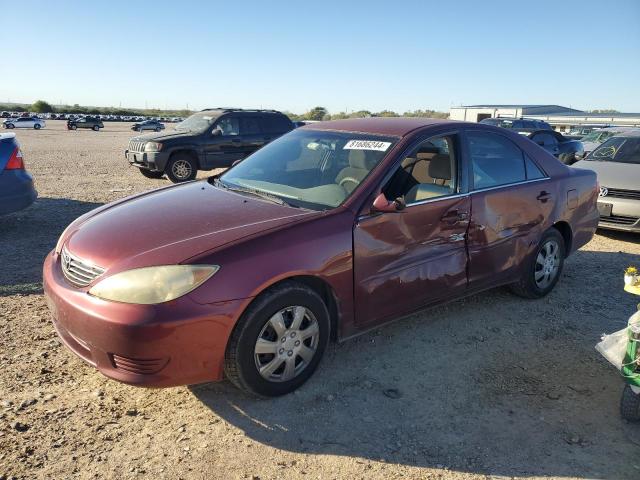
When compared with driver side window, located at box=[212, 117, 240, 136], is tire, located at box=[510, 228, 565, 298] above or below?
below

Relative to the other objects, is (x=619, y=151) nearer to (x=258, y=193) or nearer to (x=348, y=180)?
(x=348, y=180)

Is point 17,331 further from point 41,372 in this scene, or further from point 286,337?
point 286,337

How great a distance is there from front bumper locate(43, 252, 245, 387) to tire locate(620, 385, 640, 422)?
7.59ft

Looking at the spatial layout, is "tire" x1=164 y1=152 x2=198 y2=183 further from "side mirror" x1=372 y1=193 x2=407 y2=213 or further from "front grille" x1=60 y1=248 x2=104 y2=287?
"side mirror" x1=372 y1=193 x2=407 y2=213

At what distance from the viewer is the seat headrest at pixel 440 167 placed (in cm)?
395

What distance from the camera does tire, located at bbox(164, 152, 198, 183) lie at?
460 inches

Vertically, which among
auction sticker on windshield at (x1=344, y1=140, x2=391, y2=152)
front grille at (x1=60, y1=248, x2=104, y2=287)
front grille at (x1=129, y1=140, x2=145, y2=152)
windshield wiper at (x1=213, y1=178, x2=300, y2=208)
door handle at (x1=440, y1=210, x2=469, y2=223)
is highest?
auction sticker on windshield at (x1=344, y1=140, x2=391, y2=152)

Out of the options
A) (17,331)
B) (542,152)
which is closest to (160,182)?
(17,331)

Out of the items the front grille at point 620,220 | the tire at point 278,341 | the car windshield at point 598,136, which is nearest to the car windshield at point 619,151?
the front grille at point 620,220

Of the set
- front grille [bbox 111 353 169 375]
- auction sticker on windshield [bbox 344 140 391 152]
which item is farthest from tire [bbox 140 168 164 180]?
front grille [bbox 111 353 169 375]

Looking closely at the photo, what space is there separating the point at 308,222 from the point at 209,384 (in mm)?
1226

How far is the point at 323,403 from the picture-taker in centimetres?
309

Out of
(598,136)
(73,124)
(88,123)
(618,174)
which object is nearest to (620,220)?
(618,174)

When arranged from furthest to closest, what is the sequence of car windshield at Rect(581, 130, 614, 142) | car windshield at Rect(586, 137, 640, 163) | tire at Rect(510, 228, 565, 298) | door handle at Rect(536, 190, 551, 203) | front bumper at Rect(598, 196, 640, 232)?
car windshield at Rect(581, 130, 614, 142) → car windshield at Rect(586, 137, 640, 163) → front bumper at Rect(598, 196, 640, 232) → tire at Rect(510, 228, 565, 298) → door handle at Rect(536, 190, 551, 203)
